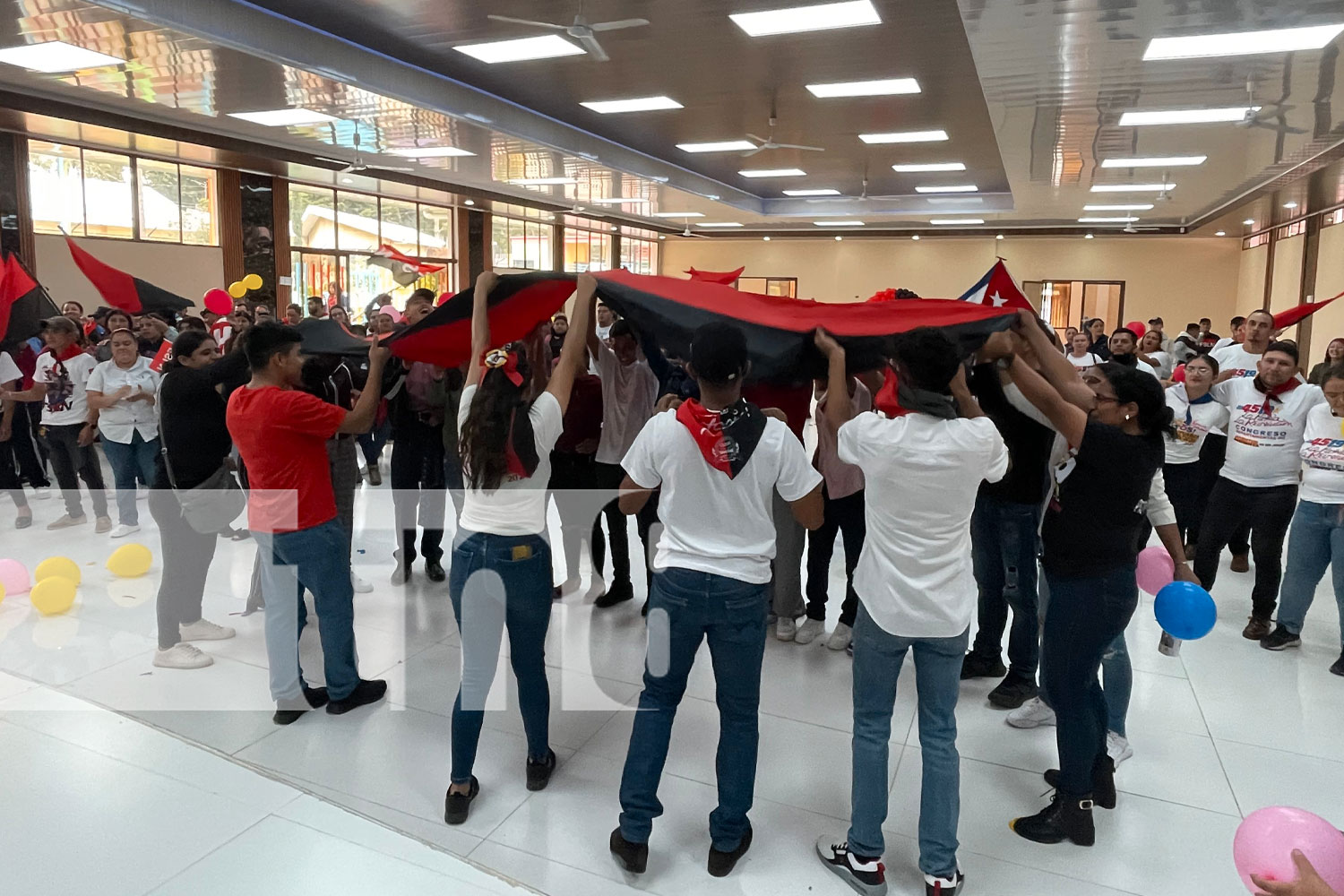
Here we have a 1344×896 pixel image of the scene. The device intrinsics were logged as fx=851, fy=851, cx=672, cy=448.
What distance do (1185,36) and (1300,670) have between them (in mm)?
4267

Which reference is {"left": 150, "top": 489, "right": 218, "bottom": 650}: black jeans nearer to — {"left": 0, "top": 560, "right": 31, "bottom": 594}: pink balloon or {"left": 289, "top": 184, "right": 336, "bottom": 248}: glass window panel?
{"left": 0, "top": 560, "right": 31, "bottom": 594}: pink balloon

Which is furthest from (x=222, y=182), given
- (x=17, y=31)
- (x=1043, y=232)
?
(x=1043, y=232)

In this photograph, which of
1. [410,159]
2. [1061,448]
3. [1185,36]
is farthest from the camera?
[410,159]

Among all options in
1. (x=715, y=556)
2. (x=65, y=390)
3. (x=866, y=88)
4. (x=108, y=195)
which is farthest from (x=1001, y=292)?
A: (x=108, y=195)

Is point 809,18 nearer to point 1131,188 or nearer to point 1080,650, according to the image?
point 1080,650

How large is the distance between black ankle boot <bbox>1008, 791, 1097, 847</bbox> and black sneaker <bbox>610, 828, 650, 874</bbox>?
1.18 m

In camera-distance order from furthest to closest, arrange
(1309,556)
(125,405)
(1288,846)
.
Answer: (125,405) → (1309,556) → (1288,846)

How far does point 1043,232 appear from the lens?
1894 cm

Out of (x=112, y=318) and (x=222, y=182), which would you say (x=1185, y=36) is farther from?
(x=222, y=182)

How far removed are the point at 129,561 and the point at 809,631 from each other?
391cm

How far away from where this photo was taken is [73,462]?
20.0ft

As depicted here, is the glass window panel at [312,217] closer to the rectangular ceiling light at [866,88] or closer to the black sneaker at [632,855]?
the rectangular ceiling light at [866,88]

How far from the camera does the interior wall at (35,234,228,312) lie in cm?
988

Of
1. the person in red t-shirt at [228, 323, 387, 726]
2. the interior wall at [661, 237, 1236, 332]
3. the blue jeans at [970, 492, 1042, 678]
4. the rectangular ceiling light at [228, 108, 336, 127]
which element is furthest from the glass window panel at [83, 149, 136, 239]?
the interior wall at [661, 237, 1236, 332]
